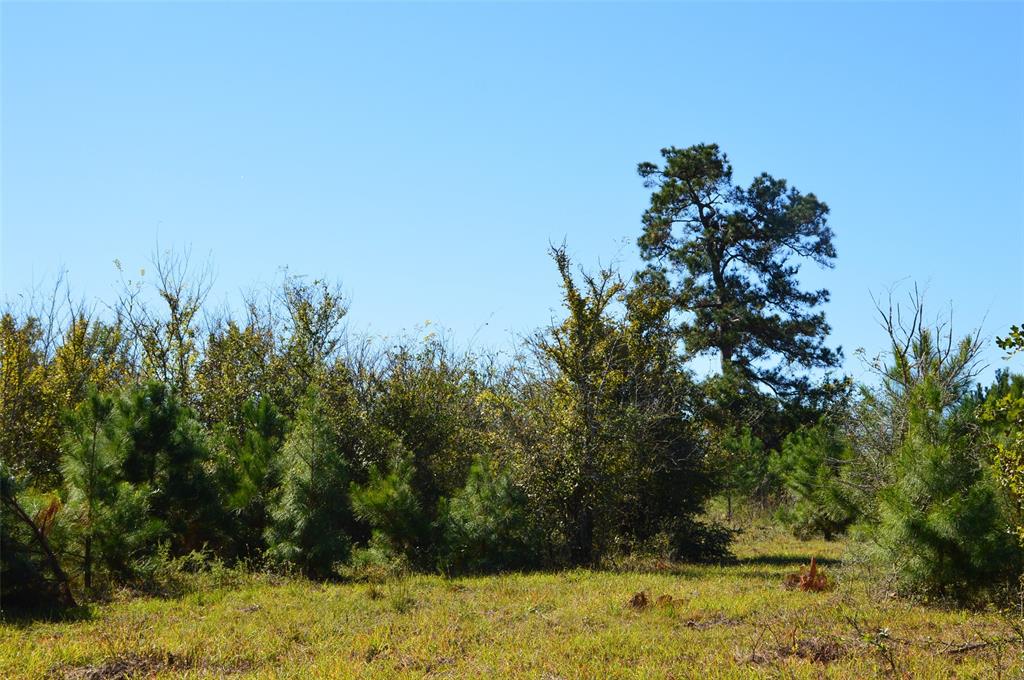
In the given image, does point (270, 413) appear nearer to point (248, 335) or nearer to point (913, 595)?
point (248, 335)

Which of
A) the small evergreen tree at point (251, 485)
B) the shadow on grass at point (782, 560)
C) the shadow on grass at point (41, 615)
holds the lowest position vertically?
the shadow on grass at point (782, 560)

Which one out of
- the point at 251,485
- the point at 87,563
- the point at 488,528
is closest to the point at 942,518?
the point at 488,528

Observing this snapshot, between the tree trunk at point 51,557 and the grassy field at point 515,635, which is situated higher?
the tree trunk at point 51,557

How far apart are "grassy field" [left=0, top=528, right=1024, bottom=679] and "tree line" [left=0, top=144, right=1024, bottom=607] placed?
4.17 ft

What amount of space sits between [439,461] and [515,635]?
935cm

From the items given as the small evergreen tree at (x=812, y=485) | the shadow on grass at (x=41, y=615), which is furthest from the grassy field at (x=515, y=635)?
the small evergreen tree at (x=812, y=485)

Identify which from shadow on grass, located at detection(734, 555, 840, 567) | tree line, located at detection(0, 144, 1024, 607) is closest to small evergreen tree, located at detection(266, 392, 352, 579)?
tree line, located at detection(0, 144, 1024, 607)

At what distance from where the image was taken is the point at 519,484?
1553 centimetres

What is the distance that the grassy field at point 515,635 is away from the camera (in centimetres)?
764

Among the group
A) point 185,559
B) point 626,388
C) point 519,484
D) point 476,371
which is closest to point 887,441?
point 626,388

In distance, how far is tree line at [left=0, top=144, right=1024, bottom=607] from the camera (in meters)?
11.1

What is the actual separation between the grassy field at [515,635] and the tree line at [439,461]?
1.27m

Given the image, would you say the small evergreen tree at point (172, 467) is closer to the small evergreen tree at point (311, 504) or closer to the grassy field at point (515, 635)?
the small evergreen tree at point (311, 504)

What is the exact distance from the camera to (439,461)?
18.2 metres
